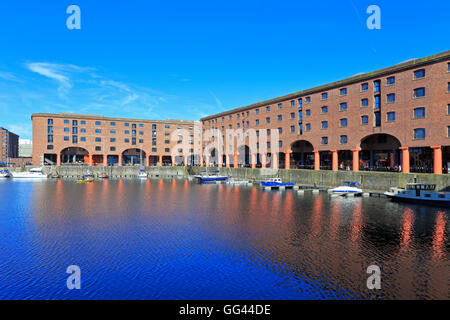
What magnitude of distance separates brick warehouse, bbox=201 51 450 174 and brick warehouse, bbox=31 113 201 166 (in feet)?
128

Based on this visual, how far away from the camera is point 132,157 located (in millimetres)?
117938

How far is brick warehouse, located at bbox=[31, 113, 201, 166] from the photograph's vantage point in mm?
99125

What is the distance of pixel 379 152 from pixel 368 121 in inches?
434

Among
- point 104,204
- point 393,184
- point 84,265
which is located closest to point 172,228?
point 84,265

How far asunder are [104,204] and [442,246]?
38.8 meters

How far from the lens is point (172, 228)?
26203 millimetres

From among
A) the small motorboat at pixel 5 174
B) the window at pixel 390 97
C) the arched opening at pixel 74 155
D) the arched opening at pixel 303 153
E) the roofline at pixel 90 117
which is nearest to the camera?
the window at pixel 390 97

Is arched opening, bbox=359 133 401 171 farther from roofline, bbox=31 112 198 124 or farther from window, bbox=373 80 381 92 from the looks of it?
roofline, bbox=31 112 198 124

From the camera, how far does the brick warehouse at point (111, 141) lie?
325 feet

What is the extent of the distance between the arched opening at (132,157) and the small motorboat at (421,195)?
95130 millimetres

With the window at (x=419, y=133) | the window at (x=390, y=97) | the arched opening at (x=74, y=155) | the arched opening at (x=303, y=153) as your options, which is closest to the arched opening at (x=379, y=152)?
the window at (x=390, y=97)

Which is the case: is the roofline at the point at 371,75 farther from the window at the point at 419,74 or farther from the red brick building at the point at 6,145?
the red brick building at the point at 6,145
